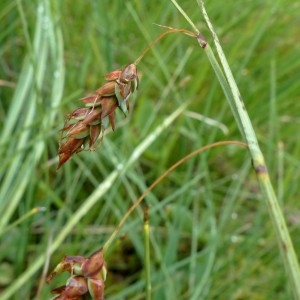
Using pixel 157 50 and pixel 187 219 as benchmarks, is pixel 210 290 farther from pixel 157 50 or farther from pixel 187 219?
pixel 157 50

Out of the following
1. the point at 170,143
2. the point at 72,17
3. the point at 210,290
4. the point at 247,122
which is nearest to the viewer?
the point at 247,122

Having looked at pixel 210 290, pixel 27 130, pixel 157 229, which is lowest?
pixel 210 290

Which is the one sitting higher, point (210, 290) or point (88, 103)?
point (88, 103)

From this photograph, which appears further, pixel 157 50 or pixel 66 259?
pixel 157 50

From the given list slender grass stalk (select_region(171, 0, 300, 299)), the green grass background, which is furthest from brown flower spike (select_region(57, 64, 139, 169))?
the green grass background

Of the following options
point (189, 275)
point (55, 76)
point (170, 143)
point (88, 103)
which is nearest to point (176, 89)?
point (170, 143)

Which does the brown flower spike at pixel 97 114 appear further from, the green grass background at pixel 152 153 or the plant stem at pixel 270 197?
the green grass background at pixel 152 153

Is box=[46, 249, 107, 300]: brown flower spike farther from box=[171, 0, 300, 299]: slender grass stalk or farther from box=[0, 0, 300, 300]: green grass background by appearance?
box=[0, 0, 300, 300]: green grass background

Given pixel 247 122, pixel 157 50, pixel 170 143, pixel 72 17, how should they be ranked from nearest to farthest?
pixel 247 122
pixel 170 143
pixel 157 50
pixel 72 17
